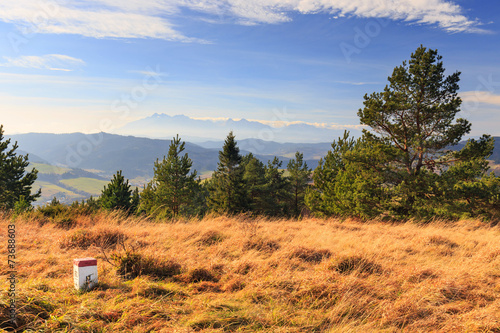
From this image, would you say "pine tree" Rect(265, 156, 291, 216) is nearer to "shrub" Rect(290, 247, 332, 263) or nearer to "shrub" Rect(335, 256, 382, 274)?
"shrub" Rect(290, 247, 332, 263)

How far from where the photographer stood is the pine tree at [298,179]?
151ft

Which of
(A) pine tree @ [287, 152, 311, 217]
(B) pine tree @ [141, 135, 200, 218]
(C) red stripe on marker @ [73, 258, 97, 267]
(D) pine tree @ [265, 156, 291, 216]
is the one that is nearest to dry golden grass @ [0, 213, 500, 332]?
(C) red stripe on marker @ [73, 258, 97, 267]

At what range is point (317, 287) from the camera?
4.39 metres

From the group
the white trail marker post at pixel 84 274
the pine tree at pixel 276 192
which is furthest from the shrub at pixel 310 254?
the pine tree at pixel 276 192

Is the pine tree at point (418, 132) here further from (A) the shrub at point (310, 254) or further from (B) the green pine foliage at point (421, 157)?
(A) the shrub at point (310, 254)

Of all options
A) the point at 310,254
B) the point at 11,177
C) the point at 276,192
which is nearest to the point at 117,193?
the point at 11,177

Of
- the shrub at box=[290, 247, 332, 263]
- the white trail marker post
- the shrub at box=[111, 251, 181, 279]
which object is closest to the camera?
the white trail marker post

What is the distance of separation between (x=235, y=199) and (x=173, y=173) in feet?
27.8

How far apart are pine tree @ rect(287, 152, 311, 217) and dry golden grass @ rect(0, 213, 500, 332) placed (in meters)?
39.0

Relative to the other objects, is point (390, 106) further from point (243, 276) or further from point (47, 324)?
point (47, 324)

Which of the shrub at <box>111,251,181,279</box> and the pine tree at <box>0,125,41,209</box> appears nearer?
the shrub at <box>111,251,181,279</box>

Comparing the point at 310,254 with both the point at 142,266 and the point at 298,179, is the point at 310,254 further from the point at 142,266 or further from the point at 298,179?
the point at 298,179

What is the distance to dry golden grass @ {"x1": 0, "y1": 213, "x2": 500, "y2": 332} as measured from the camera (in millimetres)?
3461

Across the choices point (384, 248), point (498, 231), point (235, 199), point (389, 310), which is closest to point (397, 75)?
point (498, 231)
